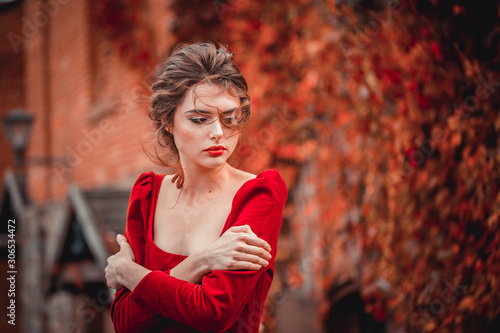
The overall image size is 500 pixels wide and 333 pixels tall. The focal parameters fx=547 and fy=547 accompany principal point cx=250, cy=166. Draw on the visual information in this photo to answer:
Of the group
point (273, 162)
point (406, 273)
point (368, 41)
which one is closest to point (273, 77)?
point (273, 162)

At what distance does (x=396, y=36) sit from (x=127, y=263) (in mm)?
2091

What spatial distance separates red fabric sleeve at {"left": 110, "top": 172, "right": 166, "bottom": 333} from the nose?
0.78 feet

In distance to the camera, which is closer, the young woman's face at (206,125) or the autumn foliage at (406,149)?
the young woman's face at (206,125)

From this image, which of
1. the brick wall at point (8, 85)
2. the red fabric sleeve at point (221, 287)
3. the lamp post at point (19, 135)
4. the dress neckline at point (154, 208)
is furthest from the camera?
the brick wall at point (8, 85)

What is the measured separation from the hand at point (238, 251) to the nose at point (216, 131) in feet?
0.63

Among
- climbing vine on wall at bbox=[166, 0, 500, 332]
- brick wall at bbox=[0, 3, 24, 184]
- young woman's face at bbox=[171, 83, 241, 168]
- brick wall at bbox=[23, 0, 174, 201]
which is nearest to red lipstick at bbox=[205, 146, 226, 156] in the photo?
young woman's face at bbox=[171, 83, 241, 168]

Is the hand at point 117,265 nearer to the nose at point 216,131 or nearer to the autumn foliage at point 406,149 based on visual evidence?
the nose at point 216,131

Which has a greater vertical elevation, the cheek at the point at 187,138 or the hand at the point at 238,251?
the cheek at the point at 187,138

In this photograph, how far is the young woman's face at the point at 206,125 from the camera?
1138 millimetres

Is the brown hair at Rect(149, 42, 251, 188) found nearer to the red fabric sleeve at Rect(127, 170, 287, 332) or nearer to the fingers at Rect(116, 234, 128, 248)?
the red fabric sleeve at Rect(127, 170, 287, 332)

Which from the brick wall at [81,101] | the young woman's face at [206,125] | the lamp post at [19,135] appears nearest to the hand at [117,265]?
the young woman's face at [206,125]

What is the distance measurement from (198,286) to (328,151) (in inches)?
121

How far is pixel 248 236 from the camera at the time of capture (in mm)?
1086

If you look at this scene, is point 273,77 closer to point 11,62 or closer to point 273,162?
point 273,162
